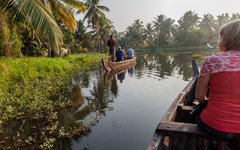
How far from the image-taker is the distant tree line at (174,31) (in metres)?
58.5

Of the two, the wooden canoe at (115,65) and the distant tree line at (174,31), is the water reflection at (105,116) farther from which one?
the distant tree line at (174,31)

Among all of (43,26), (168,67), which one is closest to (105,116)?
(43,26)

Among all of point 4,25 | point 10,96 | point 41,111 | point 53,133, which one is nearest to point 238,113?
point 53,133

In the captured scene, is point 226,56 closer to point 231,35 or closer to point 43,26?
point 231,35

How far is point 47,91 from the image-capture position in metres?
8.67

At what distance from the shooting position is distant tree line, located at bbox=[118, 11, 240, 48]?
58469mm

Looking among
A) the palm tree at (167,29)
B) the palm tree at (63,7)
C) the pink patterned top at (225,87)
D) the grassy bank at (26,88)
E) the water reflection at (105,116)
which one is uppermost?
the palm tree at (167,29)

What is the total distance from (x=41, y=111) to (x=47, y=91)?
7.97 feet

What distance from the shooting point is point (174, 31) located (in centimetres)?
6212

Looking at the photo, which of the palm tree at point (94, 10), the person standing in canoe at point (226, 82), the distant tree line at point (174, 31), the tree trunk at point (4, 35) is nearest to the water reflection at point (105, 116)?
the person standing in canoe at point (226, 82)

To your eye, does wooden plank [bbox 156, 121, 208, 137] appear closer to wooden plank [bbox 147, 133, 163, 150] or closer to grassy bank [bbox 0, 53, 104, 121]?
wooden plank [bbox 147, 133, 163, 150]

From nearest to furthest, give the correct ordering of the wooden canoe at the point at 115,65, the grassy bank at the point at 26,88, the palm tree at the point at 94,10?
1. the grassy bank at the point at 26,88
2. the wooden canoe at the point at 115,65
3. the palm tree at the point at 94,10

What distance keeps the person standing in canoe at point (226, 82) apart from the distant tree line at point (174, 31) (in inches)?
2317

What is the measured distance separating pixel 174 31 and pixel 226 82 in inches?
2478
